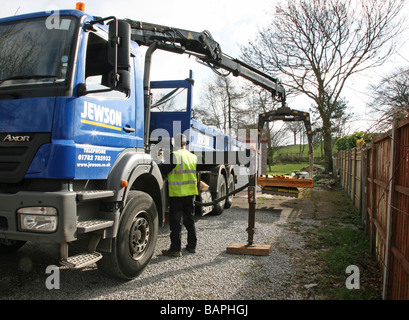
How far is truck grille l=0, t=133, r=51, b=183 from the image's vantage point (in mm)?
2955

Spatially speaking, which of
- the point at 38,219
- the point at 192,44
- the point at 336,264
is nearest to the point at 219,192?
the point at 192,44

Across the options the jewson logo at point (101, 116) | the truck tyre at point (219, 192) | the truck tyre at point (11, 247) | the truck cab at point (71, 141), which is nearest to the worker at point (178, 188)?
the truck cab at point (71, 141)

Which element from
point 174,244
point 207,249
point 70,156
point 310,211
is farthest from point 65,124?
point 310,211

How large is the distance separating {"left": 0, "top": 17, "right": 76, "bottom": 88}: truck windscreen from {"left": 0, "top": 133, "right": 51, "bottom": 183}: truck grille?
20.9 inches

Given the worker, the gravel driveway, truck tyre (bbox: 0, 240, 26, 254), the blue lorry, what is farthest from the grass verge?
truck tyre (bbox: 0, 240, 26, 254)

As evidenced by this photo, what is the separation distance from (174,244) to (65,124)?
2613 millimetres

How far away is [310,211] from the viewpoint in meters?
9.16

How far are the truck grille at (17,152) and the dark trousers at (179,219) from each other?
2361 mm

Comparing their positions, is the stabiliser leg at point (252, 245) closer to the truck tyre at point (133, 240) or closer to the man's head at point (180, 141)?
the man's head at point (180, 141)

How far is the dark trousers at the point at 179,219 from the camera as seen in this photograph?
15.9 ft

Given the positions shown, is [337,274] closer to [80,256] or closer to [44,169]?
[80,256]

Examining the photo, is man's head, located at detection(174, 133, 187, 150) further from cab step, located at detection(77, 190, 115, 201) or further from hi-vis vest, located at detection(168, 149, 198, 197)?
cab step, located at detection(77, 190, 115, 201)

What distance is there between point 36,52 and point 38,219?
1655mm

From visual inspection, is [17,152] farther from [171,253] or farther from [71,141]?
[171,253]
